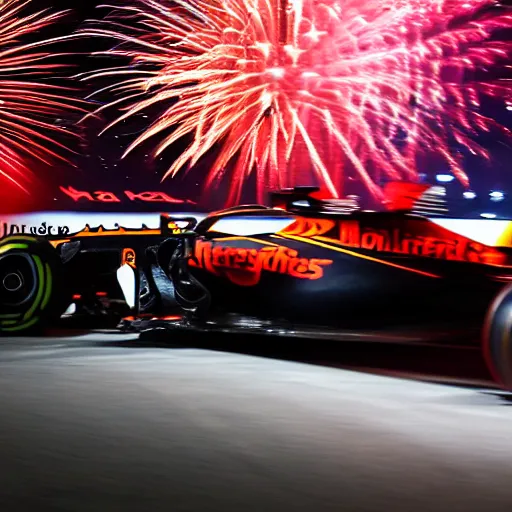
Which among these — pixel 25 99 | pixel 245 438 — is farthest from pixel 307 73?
pixel 245 438

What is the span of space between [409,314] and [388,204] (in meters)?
0.81

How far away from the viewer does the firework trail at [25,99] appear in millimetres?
11500

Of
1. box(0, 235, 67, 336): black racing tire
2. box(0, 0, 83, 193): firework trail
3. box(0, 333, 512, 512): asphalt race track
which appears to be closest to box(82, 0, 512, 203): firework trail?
box(0, 0, 83, 193): firework trail

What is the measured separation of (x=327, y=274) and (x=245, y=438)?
9.53ft

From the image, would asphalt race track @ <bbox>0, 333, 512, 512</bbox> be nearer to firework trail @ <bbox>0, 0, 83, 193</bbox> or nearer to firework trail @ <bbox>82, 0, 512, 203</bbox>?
firework trail @ <bbox>0, 0, 83, 193</bbox>

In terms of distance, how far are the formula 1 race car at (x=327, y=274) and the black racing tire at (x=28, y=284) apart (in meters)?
0.77

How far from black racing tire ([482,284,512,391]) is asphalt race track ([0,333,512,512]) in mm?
212

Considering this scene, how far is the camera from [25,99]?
12.8 metres

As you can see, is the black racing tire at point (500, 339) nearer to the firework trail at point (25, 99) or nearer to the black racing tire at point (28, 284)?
the black racing tire at point (28, 284)

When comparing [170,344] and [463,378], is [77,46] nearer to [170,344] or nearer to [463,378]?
[170,344]

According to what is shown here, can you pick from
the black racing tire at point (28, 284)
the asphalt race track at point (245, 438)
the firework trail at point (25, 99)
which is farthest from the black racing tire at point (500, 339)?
the firework trail at point (25, 99)

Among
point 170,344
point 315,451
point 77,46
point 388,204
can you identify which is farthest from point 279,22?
point 315,451

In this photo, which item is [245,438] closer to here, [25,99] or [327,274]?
[327,274]

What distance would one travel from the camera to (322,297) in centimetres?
841
